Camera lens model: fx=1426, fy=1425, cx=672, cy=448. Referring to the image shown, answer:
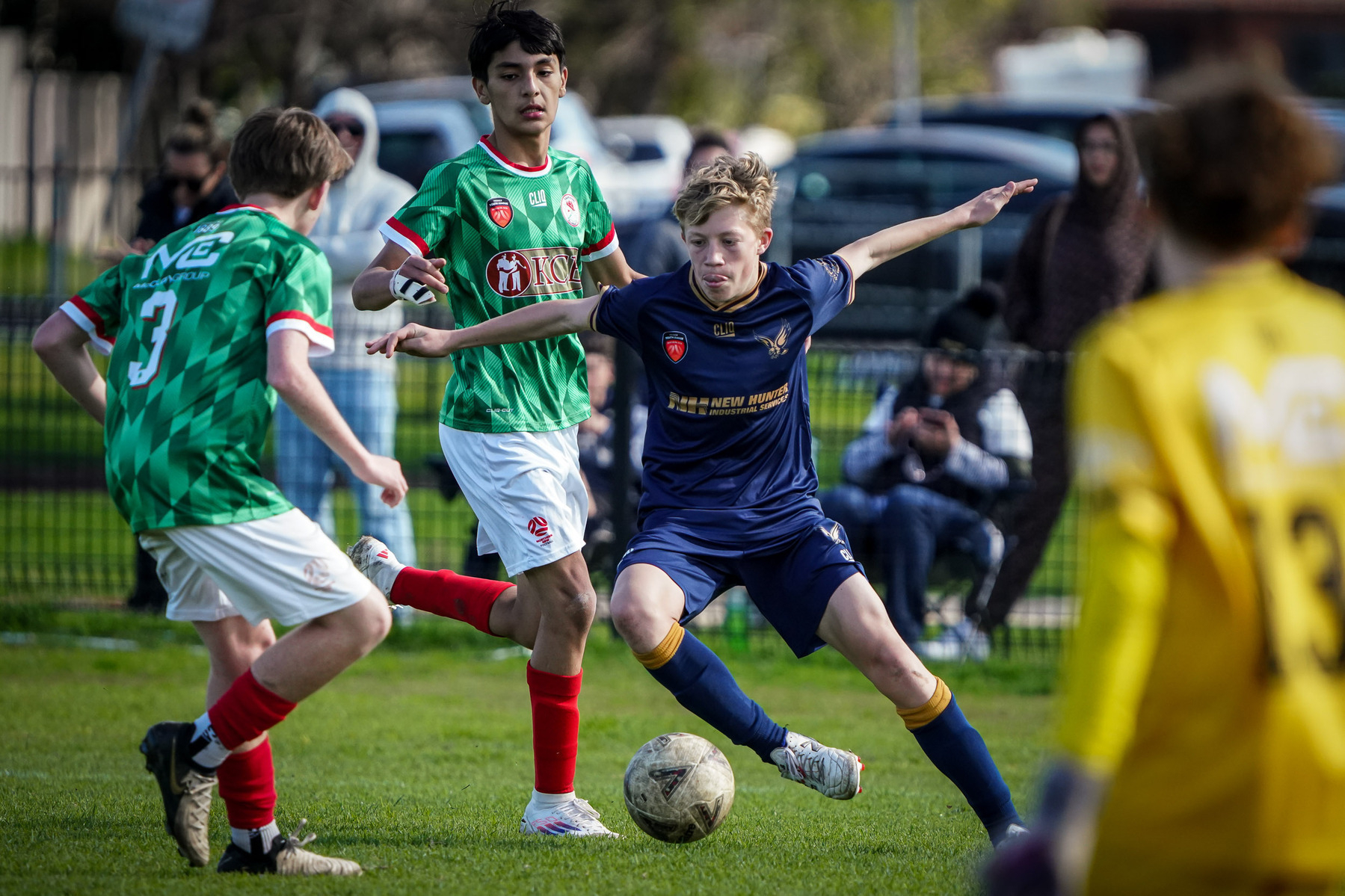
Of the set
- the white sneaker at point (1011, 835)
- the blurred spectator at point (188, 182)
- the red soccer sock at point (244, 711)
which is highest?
the blurred spectator at point (188, 182)

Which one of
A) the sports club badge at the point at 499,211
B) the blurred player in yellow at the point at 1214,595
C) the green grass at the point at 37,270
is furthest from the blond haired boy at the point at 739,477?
the green grass at the point at 37,270

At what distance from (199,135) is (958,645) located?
495 centimetres

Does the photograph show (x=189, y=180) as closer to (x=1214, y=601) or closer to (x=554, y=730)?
(x=554, y=730)

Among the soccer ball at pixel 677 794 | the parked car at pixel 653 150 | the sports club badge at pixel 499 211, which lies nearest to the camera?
the soccer ball at pixel 677 794

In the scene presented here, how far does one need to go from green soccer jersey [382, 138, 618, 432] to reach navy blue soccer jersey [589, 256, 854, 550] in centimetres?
40

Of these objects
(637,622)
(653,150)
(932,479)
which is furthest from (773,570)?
(653,150)

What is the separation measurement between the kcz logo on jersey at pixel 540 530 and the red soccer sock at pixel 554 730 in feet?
1.52

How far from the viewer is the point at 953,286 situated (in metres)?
14.4

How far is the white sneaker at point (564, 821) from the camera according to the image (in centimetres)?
446

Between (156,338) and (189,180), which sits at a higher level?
(189,180)

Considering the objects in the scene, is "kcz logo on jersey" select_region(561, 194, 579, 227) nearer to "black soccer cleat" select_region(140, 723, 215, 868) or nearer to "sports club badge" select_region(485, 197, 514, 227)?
"sports club badge" select_region(485, 197, 514, 227)

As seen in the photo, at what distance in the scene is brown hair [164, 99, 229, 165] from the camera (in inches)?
303

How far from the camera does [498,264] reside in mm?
4582

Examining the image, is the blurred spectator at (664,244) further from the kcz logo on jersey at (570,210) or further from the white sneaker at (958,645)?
the kcz logo on jersey at (570,210)
